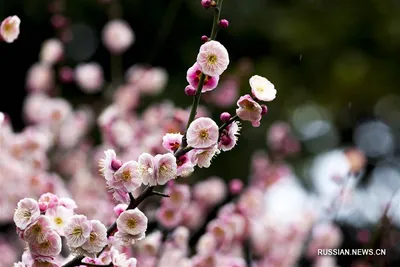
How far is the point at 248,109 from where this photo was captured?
73 centimetres

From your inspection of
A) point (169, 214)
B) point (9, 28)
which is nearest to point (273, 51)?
point (169, 214)

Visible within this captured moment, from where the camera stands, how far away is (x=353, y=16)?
3.15 meters

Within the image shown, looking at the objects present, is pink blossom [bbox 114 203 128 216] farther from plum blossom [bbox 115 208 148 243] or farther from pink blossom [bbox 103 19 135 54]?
pink blossom [bbox 103 19 135 54]

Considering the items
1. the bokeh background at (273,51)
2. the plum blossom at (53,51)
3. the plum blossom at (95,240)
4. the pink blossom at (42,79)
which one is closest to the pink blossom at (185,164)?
the plum blossom at (95,240)

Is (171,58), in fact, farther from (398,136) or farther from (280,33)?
(398,136)

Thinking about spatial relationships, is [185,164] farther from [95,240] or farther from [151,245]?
[151,245]

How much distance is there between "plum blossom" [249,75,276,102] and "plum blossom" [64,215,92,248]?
24cm

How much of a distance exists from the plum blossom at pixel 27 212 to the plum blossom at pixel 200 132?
0.19 m

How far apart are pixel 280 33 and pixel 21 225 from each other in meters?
2.47

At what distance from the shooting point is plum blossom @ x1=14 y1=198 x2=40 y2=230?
724 mm

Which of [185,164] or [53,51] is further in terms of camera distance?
[53,51]

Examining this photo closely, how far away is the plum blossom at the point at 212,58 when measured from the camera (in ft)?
2.38

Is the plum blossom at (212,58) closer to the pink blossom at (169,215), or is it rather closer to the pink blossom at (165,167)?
the pink blossom at (165,167)

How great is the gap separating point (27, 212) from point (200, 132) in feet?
0.71
